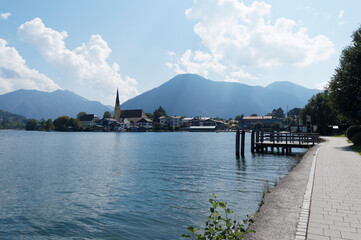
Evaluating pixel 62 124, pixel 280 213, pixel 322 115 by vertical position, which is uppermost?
pixel 322 115

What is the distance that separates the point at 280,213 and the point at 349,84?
1343 inches

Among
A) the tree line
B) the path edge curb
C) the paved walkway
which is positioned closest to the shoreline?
the path edge curb

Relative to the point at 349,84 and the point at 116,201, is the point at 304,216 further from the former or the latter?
the point at 349,84

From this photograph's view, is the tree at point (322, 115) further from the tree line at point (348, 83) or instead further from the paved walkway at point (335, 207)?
the paved walkway at point (335, 207)

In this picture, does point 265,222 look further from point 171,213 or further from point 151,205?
point 151,205

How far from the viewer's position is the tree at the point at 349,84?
35.3m

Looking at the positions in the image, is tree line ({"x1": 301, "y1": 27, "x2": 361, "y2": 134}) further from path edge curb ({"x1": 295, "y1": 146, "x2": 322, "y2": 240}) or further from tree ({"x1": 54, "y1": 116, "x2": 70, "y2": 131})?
tree ({"x1": 54, "y1": 116, "x2": 70, "y2": 131})

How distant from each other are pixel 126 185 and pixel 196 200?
6.39 m

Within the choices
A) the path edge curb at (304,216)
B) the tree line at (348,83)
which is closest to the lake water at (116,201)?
the path edge curb at (304,216)

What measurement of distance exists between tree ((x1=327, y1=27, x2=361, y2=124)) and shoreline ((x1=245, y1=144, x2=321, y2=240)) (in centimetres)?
2844

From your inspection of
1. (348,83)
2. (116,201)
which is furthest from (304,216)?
(348,83)

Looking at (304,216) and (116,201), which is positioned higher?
(304,216)

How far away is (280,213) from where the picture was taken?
8.35 meters

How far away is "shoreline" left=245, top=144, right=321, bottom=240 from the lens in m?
6.75
